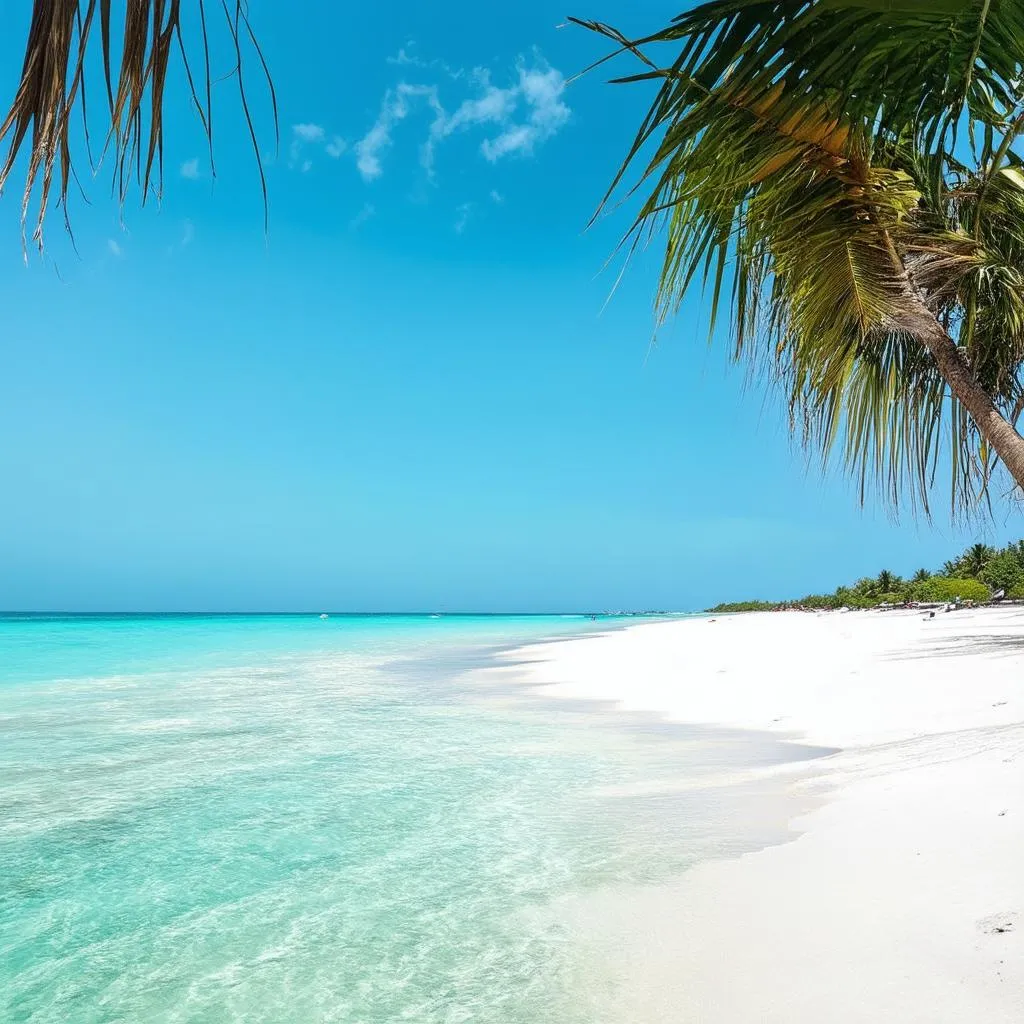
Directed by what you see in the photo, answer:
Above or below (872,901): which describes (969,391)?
above

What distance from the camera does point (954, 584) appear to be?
1348 inches

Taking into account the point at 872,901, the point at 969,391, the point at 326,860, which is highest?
the point at 969,391

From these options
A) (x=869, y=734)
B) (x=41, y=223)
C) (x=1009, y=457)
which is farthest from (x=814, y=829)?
(x=41, y=223)

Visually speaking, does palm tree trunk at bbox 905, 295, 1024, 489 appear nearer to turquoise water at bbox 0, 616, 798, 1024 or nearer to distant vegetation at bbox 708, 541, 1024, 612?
turquoise water at bbox 0, 616, 798, 1024

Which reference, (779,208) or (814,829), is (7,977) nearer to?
(814,829)

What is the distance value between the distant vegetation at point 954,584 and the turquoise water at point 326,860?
97.6ft

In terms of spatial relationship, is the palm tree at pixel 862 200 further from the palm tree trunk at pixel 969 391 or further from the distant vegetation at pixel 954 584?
the distant vegetation at pixel 954 584

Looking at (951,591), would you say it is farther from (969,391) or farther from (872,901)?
(872,901)

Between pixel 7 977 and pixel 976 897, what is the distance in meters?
3.00

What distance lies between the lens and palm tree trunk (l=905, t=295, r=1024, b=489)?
287 cm

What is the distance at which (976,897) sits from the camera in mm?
2141

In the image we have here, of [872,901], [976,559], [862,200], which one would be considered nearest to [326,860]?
[872,901]

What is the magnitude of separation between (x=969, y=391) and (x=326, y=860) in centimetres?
342

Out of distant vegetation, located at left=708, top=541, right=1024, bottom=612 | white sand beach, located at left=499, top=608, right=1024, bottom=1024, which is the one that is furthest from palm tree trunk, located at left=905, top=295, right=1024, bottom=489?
distant vegetation, located at left=708, top=541, right=1024, bottom=612
